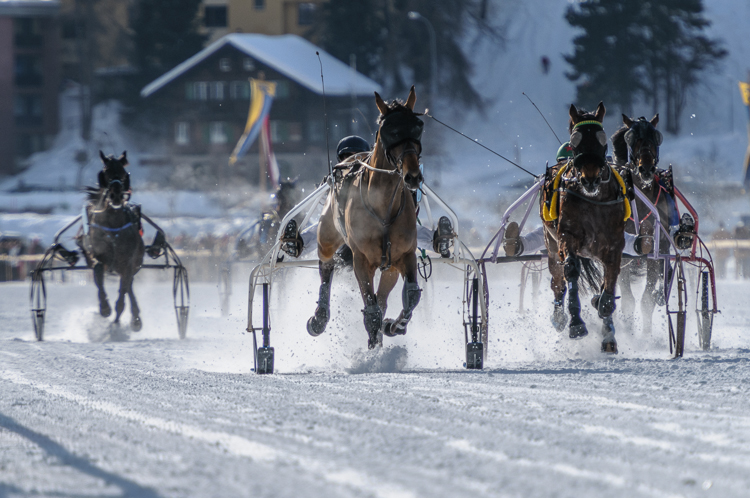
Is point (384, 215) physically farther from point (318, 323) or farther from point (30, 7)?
point (30, 7)

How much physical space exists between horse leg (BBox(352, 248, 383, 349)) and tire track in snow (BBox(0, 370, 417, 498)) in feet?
6.12

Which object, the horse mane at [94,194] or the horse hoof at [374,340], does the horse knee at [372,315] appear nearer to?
the horse hoof at [374,340]

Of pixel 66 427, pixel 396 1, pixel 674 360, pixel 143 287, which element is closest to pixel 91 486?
pixel 66 427

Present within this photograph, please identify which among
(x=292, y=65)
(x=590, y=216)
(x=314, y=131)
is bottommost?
(x=590, y=216)

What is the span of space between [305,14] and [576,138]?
172 feet

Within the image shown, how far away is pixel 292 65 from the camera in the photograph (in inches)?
1845

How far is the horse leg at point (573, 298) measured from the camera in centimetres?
673

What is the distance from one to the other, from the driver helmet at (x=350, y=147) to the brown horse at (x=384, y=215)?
123 cm

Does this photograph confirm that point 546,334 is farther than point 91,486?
Yes

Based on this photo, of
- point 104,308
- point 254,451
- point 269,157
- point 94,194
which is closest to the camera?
point 254,451

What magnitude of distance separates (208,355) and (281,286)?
358 cm

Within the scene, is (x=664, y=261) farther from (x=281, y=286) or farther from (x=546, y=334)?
(x=281, y=286)

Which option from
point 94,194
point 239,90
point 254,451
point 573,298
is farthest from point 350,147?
point 239,90

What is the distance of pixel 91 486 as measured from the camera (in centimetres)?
351
